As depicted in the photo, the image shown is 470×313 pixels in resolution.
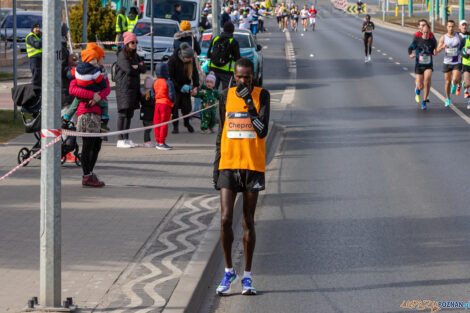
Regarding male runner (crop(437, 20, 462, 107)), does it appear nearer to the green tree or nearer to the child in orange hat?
the child in orange hat

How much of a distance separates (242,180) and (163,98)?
28.3 feet

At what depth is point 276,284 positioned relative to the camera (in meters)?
8.41

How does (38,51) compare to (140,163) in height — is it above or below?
above

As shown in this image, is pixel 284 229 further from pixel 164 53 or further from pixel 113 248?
pixel 164 53

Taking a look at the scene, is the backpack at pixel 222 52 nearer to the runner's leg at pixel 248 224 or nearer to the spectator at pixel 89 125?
the spectator at pixel 89 125

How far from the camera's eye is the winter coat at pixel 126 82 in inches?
629

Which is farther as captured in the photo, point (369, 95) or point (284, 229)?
point (369, 95)

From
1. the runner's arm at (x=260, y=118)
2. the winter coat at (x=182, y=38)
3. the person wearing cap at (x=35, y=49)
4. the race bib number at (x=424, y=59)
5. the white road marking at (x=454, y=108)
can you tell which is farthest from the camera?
the race bib number at (x=424, y=59)

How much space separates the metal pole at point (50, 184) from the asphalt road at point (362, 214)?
1328 millimetres

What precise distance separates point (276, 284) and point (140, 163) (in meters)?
6.69

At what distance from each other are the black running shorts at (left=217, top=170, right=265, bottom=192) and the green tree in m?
35.0

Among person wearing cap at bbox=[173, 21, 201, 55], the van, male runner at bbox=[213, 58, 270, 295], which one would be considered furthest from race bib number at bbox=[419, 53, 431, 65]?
the van

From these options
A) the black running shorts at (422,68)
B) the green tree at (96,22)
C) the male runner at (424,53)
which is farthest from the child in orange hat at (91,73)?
the green tree at (96,22)

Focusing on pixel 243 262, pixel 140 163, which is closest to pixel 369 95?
pixel 140 163
